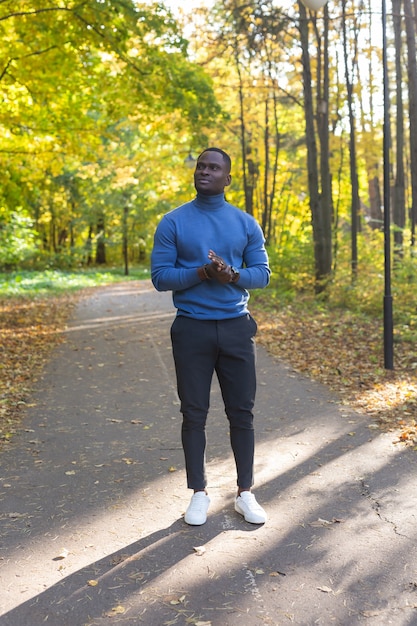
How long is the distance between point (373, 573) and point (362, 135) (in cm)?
1995

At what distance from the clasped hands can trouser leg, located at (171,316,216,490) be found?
1.11ft

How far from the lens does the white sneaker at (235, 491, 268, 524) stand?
14.2 ft

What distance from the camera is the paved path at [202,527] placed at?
131 inches

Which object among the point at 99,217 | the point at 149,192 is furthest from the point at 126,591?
the point at 99,217

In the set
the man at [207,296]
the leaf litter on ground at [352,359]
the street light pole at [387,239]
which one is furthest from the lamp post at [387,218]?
the man at [207,296]

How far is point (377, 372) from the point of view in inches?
368

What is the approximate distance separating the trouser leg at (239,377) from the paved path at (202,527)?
0.48 metres

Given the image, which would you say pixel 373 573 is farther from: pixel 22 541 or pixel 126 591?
pixel 22 541

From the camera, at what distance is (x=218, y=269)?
12.7 ft

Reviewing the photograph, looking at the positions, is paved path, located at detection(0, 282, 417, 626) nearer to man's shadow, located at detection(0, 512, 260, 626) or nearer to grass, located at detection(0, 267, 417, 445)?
man's shadow, located at detection(0, 512, 260, 626)

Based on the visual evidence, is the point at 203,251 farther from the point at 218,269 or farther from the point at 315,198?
the point at 315,198

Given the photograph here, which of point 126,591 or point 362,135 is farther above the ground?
point 362,135

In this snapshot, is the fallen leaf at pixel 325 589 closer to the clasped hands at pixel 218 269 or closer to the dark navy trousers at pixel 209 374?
the dark navy trousers at pixel 209 374

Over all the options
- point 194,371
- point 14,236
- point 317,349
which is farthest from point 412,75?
point 14,236
